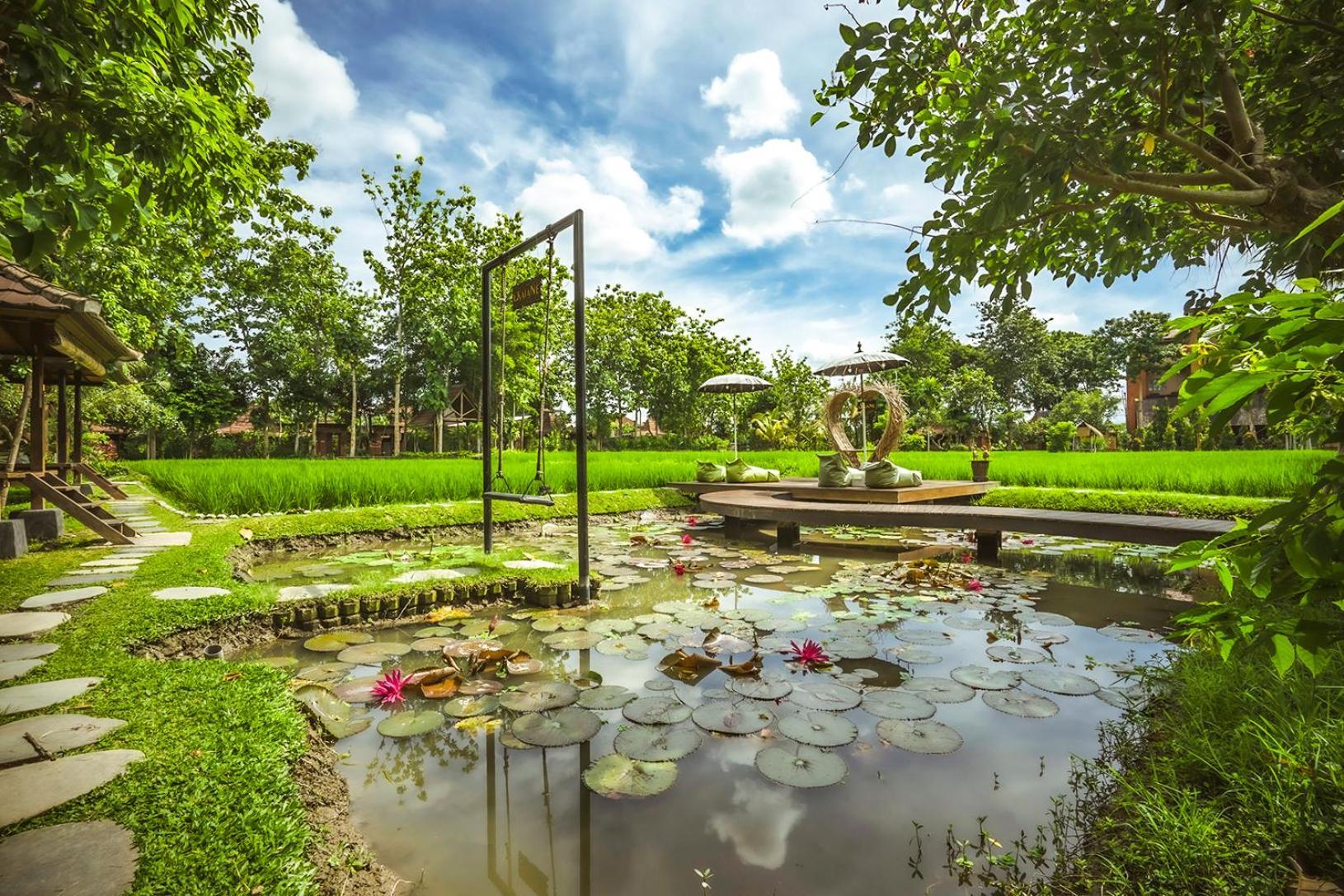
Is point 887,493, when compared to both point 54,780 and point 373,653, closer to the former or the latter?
point 373,653

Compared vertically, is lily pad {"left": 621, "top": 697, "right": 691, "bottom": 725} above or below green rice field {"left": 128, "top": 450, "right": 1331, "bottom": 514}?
below

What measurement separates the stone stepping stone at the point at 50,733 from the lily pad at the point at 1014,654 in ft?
12.7

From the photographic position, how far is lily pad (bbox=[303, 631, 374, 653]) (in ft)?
10.7

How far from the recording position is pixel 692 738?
2281 millimetres

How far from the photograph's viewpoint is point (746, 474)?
1045 centimetres

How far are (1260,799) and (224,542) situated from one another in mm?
6909

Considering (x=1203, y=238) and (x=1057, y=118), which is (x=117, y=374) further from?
(x=1203, y=238)

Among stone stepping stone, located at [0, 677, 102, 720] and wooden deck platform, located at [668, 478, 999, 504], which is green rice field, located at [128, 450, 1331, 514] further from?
stone stepping stone, located at [0, 677, 102, 720]

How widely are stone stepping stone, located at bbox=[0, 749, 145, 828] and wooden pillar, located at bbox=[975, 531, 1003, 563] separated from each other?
674 cm

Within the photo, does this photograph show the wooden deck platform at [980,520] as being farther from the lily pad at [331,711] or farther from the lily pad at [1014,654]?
the lily pad at [331,711]

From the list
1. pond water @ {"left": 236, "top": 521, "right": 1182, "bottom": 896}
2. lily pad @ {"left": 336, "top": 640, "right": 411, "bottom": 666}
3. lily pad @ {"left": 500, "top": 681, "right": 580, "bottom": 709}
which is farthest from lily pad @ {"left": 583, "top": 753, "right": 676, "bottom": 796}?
lily pad @ {"left": 336, "top": 640, "right": 411, "bottom": 666}

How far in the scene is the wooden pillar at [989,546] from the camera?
6277 mm

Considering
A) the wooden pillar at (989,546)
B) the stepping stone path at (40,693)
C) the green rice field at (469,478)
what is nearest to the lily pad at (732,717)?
the stepping stone path at (40,693)

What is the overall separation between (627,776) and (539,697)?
2.55ft
